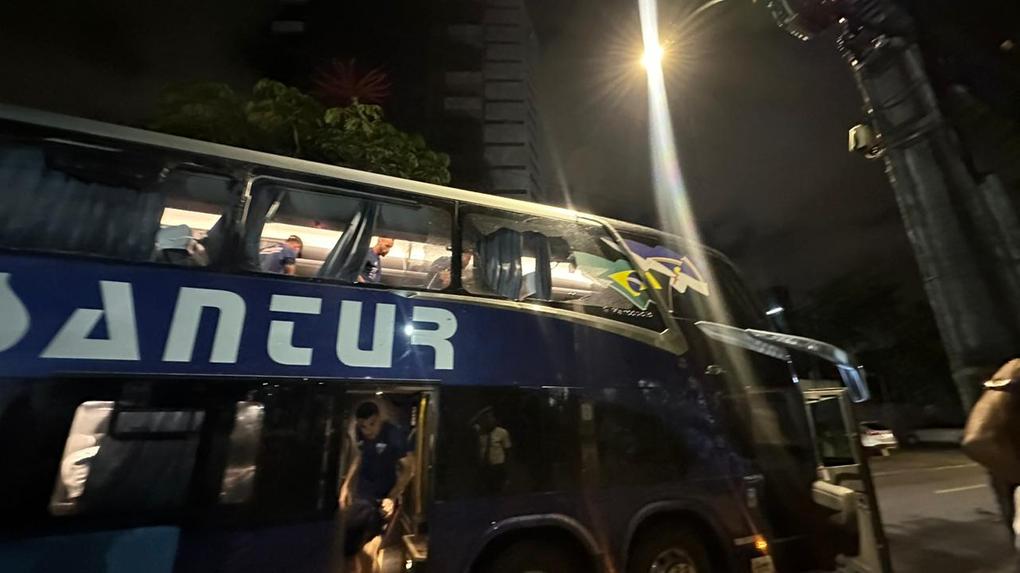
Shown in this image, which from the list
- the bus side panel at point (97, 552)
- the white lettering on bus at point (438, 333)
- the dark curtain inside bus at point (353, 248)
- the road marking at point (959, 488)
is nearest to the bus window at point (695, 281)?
the white lettering on bus at point (438, 333)

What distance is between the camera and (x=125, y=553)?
2.65 m

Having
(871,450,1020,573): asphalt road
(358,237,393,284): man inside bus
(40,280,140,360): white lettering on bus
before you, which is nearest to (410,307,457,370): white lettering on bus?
(358,237,393,284): man inside bus

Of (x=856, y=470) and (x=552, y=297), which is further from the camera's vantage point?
(x=856, y=470)

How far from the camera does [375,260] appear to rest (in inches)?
155

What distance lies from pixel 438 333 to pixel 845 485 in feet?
15.5

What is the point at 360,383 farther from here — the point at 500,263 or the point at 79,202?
the point at 79,202

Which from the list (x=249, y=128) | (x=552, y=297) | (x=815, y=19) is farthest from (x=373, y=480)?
(x=815, y=19)

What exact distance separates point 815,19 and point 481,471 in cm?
857

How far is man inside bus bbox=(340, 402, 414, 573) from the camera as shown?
10.5 feet

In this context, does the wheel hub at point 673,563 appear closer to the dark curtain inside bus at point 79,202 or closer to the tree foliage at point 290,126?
the dark curtain inside bus at point 79,202

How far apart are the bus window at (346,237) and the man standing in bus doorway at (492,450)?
1107 mm

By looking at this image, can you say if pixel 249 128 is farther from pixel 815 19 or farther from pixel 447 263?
pixel 815 19

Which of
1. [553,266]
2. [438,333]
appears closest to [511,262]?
[553,266]

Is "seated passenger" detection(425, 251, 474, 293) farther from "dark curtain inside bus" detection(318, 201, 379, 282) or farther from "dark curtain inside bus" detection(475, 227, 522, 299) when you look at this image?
"dark curtain inside bus" detection(318, 201, 379, 282)
